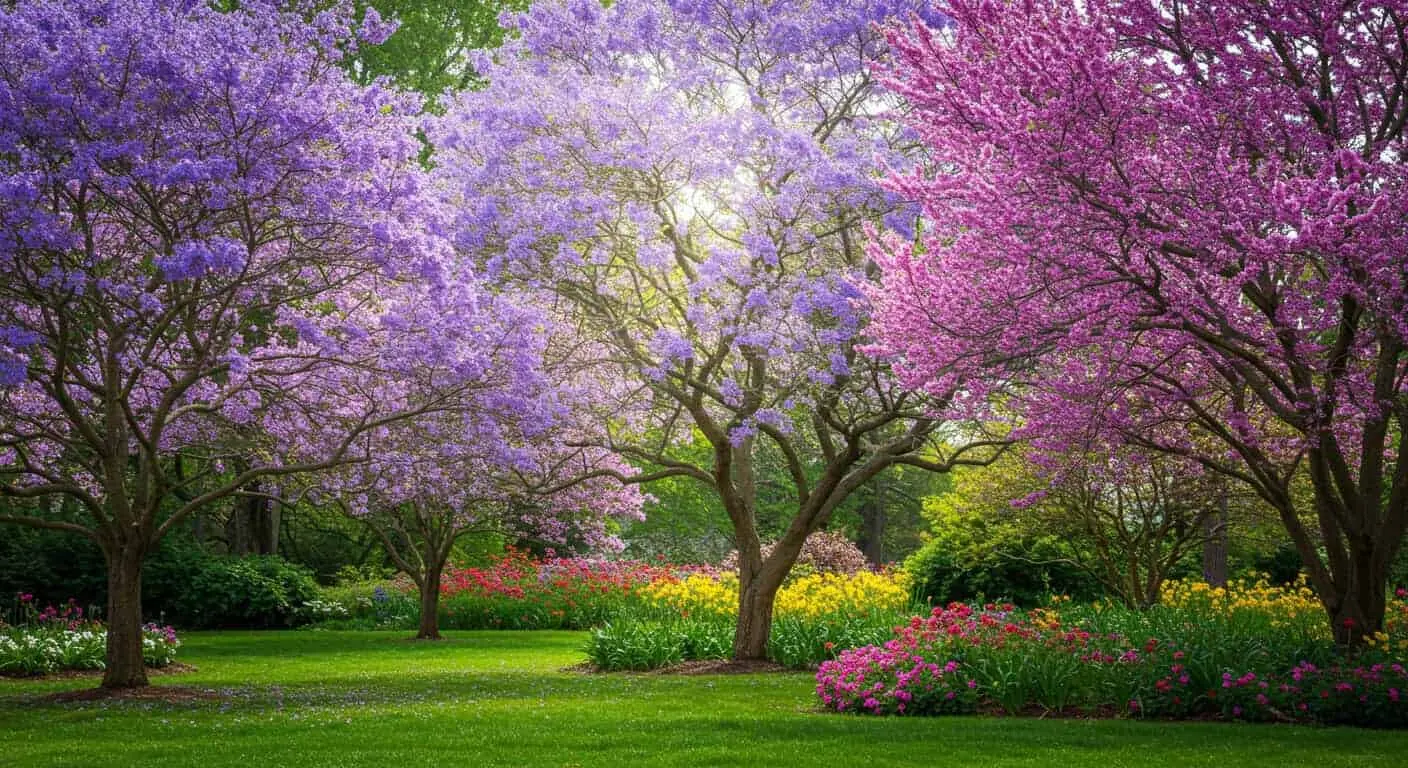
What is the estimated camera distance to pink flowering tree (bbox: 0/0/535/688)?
31.4 feet

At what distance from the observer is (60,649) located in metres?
15.3

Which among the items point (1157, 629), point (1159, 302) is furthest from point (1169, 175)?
point (1157, 629)

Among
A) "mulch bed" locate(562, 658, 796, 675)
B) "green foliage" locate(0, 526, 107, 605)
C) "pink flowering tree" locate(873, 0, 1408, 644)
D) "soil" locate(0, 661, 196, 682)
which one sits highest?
"pink flowering tree" locate(873, 0, 1408, 644)

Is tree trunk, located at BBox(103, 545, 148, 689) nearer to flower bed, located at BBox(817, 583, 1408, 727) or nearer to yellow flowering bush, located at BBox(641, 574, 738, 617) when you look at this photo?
flower bed, located at BBox(817, 583, 1408, 727)

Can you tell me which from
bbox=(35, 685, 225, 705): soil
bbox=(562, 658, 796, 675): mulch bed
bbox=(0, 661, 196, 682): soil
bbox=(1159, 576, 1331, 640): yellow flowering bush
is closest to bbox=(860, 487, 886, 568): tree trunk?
bbox=(1159, 576, 1331, 640): yellow flowering bush

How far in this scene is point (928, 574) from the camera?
2169 centimetres

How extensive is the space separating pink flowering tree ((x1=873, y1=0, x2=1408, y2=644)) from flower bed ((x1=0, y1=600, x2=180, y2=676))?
10686 mm

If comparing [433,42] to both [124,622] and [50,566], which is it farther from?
[124,622]

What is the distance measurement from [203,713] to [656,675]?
577 cm

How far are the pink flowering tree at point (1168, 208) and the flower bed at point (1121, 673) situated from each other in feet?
4.07

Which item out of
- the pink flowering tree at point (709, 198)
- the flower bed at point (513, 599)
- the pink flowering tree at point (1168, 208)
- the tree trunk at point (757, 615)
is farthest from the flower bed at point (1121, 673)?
the flower bed at point (513, 599)

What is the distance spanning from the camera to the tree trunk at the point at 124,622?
473 inches

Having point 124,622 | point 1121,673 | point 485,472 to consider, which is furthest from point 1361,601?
point 124,622

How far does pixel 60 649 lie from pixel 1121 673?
493 inches
